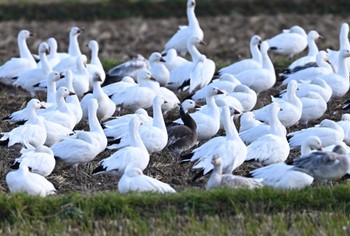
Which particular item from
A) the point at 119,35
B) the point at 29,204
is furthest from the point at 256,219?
the point at 119,35

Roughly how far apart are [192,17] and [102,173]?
324 inches

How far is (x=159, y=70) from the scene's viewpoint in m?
15.6

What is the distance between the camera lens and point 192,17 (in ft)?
61.0

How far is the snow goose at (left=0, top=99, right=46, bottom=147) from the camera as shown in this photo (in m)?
11.4

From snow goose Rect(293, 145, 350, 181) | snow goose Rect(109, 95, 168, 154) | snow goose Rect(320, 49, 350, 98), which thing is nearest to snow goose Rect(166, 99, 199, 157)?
snow goose Rect(109, 95, 168, 154)


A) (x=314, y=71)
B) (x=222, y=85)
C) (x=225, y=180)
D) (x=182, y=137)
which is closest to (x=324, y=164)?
(x=225, y=180)

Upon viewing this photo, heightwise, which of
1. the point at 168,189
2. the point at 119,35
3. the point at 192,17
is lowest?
the point at 119,35

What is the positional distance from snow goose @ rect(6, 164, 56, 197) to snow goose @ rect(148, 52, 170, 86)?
6024 millimetres

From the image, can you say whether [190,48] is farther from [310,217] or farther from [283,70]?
[310,217]

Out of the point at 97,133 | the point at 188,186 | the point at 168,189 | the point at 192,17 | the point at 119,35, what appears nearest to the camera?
the point at 168,189

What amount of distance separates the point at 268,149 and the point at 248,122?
165 cm

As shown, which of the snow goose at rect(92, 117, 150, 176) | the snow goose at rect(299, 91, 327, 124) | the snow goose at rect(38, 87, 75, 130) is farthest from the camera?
the snow goose at rect(299, 91, 327, 124)

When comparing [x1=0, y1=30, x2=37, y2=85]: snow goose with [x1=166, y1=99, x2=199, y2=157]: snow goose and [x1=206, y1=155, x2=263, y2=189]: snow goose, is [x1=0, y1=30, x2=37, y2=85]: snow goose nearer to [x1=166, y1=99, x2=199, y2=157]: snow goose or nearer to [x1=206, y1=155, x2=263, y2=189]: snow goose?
[x1=166, y1=99, x2=199, y2=157]: snow goose

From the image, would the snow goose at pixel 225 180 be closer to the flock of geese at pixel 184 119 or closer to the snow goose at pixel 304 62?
the flock of geese at pixel 184 119
